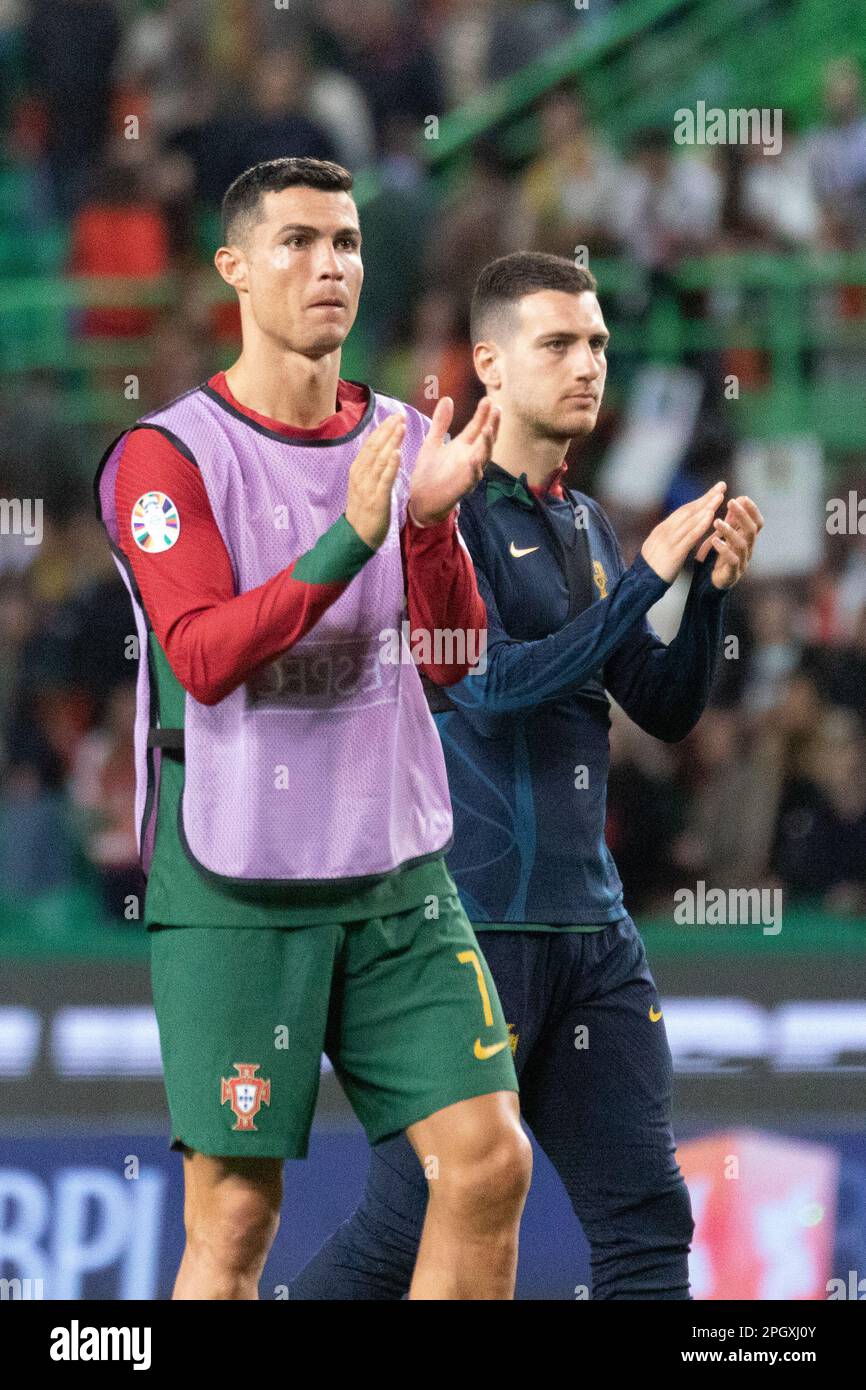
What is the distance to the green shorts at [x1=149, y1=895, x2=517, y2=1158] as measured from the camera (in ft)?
10.8

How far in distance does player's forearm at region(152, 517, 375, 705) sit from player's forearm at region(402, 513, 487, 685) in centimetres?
25

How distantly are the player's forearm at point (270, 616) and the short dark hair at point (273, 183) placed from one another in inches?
23.6

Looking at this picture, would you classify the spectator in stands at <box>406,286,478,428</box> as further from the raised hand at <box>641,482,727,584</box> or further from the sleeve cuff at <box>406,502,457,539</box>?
the sleeve cuff at <box>406,502,457,539</box>

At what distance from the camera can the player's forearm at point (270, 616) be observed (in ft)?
10.3

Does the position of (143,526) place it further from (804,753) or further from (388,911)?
(804,753)

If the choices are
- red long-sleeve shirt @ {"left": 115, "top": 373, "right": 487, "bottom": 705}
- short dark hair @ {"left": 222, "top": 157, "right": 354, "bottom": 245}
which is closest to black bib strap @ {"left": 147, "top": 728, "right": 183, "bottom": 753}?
red long-sleeve shirt @ {"left": 115, "top": 373, "right": 487, "bottom": 705}

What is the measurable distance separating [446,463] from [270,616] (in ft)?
1.31

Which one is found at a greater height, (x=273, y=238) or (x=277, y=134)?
(x=277, y=134)

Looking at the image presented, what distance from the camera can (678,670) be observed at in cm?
393

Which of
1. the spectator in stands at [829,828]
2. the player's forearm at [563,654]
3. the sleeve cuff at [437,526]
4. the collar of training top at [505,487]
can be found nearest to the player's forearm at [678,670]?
the player's forearm at [563,654]

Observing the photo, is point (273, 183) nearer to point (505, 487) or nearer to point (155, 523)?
point (155, 523)

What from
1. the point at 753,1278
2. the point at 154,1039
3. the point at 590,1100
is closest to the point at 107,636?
the point at 154,1039
